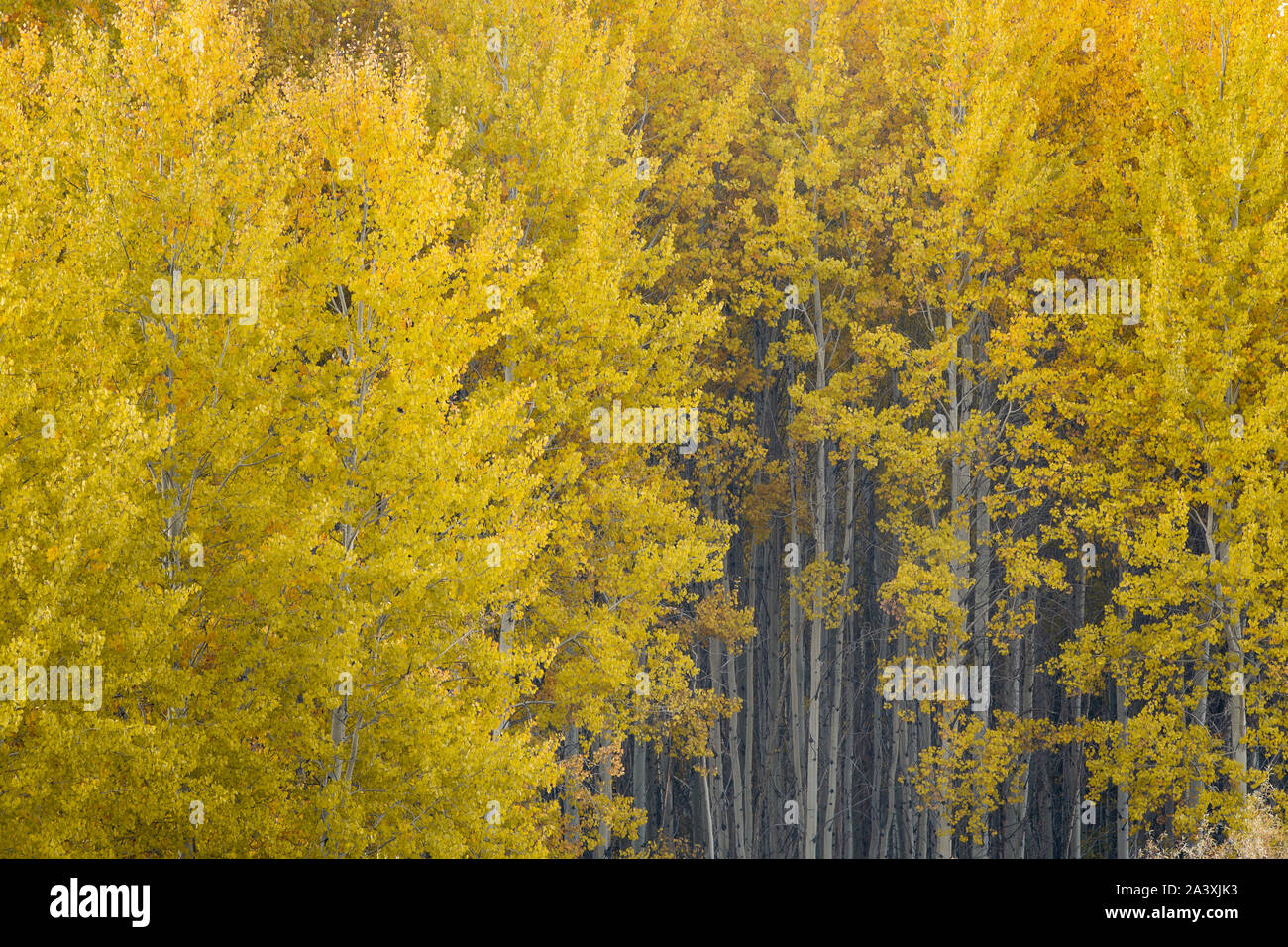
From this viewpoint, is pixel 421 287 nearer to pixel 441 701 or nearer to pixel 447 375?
pixel 447 375

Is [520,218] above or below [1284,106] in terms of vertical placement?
below

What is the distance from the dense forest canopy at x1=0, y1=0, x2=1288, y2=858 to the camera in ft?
48.7

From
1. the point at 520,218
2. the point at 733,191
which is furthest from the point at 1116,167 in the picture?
the point at 520,218

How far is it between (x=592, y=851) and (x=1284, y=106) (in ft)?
50.9

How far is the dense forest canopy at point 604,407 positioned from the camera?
48.7 ft

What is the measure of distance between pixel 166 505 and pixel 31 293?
2.78m

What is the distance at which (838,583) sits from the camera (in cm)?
2288

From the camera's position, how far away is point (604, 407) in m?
19.5
